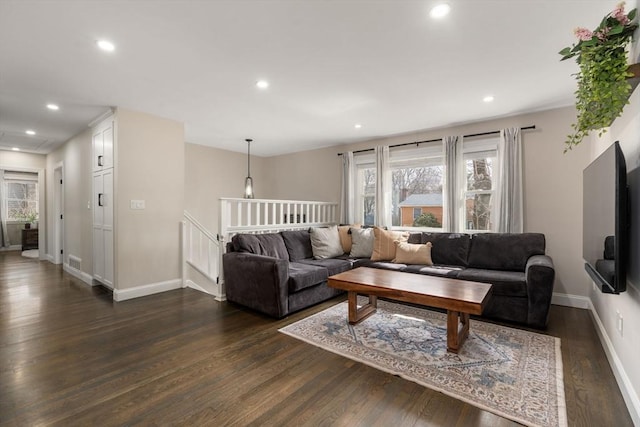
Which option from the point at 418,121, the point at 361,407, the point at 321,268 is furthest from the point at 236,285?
the point at 418,121

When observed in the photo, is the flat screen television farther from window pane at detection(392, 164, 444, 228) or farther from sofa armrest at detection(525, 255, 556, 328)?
window pane at detection(392, 164, 444, 228)

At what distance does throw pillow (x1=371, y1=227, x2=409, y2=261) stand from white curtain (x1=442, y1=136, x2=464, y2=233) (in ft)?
2.36

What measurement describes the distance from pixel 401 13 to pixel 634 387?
8.71ft

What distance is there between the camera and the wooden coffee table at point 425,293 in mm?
2312

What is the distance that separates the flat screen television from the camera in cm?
160

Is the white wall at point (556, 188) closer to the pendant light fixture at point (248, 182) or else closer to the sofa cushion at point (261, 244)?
the sofa cushion at point (261, 244)

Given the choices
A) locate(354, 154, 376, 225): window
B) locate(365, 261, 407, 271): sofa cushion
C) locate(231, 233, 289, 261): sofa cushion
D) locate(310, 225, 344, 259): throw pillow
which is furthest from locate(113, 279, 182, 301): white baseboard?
locate(354, 154, 376, 225): window

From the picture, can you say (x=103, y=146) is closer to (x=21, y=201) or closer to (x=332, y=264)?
(x=332, y=264)

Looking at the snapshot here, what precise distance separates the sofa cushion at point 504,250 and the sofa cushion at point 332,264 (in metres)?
1.63

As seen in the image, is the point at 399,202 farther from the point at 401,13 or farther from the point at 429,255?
the point at 401,13

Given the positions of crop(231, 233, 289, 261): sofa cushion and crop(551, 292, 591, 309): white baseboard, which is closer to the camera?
crop(551, 292, 591, 309): white baseboard

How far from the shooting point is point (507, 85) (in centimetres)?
300

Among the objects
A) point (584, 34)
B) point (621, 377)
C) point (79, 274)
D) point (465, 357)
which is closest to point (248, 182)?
point (79, 274)

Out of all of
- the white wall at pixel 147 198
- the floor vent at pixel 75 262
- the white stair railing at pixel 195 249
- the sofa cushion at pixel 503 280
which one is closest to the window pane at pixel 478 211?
the sofa cushion at pixel 503 280
